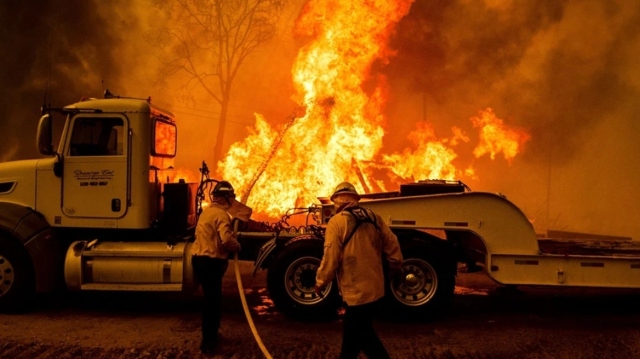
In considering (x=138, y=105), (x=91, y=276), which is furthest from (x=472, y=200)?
(x=91, y=276)

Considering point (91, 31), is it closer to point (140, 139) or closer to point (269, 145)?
point (269, 145)

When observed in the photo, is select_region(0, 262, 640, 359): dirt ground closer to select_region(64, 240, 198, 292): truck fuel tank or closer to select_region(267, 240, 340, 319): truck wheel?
select_region(267, 240, 340, 319): truck wheel

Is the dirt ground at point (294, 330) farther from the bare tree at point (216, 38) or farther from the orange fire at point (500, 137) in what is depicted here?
the bare tree at point (216, 38)

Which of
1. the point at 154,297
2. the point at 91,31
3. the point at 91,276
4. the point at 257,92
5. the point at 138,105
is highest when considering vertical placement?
the point at 91,31

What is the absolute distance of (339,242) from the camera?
4547mm

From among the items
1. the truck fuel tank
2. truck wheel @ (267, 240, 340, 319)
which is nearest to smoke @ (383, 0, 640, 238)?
truck wheel @ (267, 240, 340, 319)

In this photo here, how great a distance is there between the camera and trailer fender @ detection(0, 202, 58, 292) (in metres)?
7.31

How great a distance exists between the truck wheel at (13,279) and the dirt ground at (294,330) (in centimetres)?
20

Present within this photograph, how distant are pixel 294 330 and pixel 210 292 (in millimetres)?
1478

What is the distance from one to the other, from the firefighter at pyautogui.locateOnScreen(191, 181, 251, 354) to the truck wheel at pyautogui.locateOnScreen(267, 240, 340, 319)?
1.38m

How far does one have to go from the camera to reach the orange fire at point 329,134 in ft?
47.0

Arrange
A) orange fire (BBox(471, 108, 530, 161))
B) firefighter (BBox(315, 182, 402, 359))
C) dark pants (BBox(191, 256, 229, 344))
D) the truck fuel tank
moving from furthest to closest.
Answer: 1. orange fire (BBox(471, 108, 530, 161))
2. the truck fuel tank
3. dark pants (BBox(191, 256, 229, 344))
4. firefighter (BBox(315, 182, 402, 359))

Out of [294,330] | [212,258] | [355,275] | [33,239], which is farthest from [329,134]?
[355,275]

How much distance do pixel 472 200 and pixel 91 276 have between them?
5.74 metres
